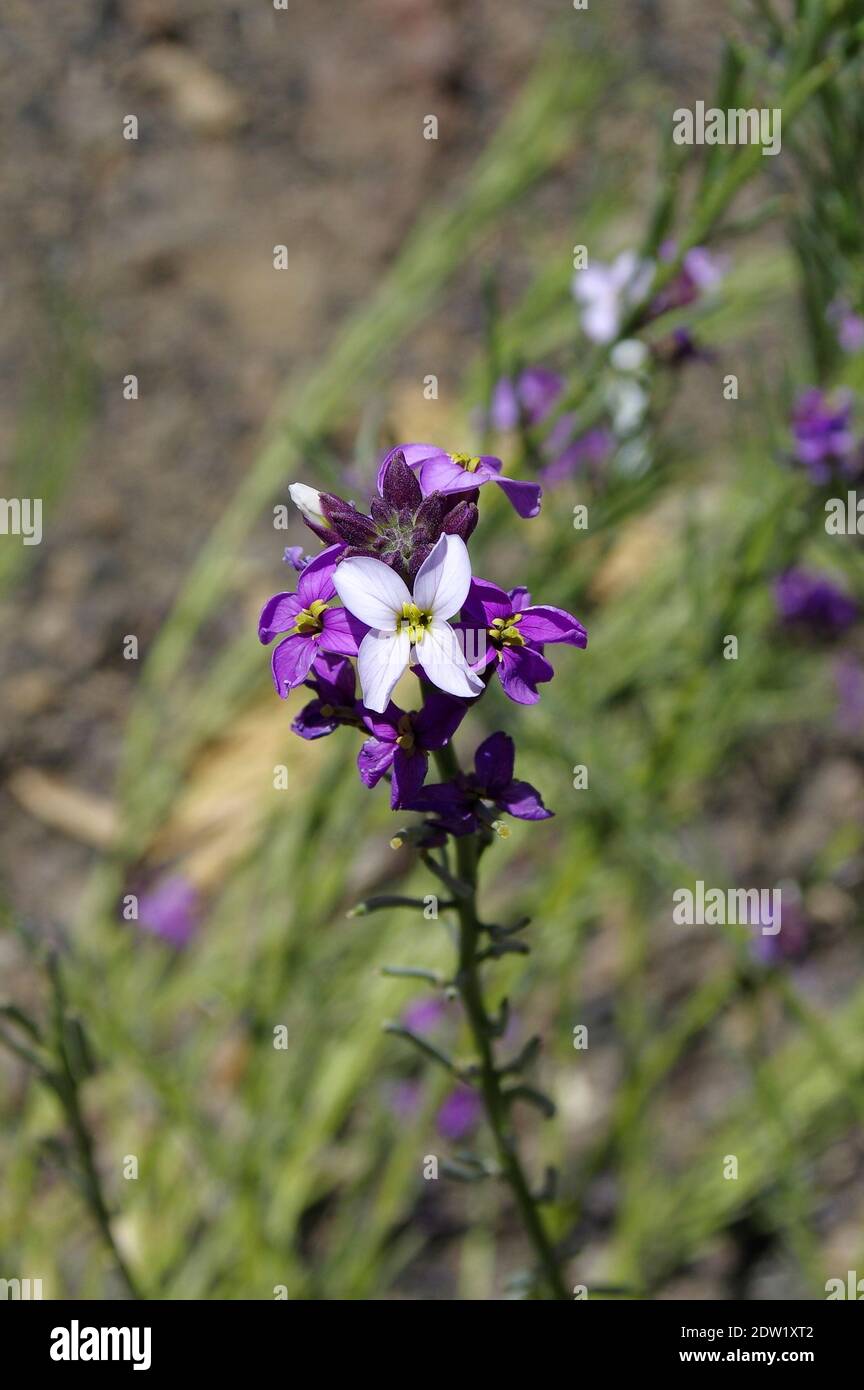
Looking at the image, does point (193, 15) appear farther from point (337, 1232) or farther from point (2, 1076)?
point (337, 1232)

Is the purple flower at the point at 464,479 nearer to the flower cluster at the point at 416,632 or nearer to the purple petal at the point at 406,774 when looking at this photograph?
the flower cluster at the point at 416,632

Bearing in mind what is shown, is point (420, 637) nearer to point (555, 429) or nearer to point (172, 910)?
point (555, 429)

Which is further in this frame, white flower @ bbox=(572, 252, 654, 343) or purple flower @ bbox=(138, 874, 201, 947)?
purple flower @ bbox=(138, 874, 201, 947)

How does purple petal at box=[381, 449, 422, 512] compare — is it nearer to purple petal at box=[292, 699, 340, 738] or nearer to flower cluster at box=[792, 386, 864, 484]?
purple petal at box=[292, 699, 340, 738]

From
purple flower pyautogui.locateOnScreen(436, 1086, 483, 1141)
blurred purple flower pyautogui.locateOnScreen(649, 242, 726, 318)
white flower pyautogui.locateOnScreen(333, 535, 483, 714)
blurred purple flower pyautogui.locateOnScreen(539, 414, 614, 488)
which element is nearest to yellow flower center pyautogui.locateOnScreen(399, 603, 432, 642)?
white flower pyautogui.locateOnScreen(333, 535, 483, 714)

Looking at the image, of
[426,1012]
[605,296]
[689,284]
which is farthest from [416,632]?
[426,1012]
